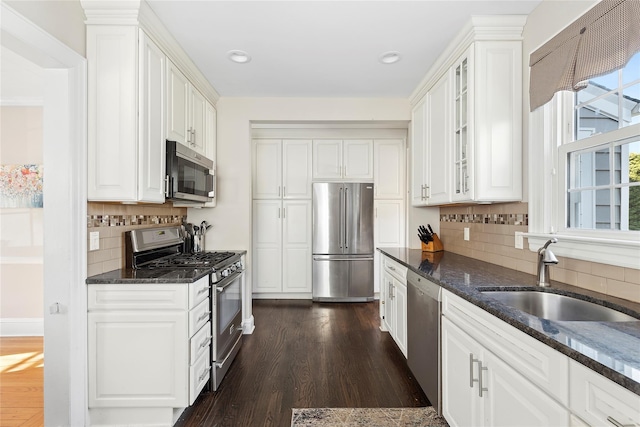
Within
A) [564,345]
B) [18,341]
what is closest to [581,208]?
[564,345]

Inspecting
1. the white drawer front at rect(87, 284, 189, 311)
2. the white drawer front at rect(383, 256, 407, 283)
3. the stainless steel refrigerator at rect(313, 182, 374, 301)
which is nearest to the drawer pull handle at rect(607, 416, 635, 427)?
the white drawer front at rect(383, 256, 407, 283)

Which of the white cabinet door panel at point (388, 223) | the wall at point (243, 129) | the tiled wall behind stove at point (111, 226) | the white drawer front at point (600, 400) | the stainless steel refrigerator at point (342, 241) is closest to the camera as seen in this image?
the white drawer front at point (600, 400)

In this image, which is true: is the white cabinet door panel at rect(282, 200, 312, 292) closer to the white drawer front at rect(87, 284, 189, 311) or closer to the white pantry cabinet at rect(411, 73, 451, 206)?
the white pantry cabinet at rect(411, 73, 451, 206)

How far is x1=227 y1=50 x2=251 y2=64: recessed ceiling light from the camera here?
8.23ft

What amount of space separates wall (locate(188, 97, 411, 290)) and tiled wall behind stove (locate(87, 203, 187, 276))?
2.61 ft

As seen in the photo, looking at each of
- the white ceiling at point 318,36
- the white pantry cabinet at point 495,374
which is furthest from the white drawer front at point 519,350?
the white ceiling at point 318,36

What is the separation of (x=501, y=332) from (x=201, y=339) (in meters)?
1.73

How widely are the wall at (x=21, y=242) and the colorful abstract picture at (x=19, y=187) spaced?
0.05m

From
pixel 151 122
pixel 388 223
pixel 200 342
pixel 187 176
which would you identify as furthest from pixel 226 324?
pixel 388 223

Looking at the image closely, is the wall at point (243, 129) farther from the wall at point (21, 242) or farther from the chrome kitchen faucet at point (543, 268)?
the chrome kitchen faucet at point (543, 268)

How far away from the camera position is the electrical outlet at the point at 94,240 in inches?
76.9

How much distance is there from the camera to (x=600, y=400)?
2.76 ft

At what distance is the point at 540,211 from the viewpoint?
1.93 m

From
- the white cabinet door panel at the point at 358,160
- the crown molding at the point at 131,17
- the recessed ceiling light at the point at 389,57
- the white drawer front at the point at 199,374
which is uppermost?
the recessed ceiling light at the point at 389,57
